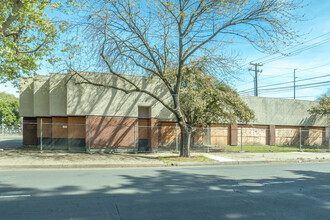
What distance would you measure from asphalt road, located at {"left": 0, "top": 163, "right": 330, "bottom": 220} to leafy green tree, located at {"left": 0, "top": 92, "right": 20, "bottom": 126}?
6639cm

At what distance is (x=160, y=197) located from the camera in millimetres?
6797

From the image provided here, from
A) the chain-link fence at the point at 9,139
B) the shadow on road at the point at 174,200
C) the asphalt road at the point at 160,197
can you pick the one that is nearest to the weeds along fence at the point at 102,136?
the chain-link fence at the point at 9,139

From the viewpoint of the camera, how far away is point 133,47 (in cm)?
1442

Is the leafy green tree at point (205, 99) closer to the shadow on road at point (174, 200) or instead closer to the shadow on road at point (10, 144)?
the shadow on road at point (174, 200)

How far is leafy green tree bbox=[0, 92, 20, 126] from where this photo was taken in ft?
219

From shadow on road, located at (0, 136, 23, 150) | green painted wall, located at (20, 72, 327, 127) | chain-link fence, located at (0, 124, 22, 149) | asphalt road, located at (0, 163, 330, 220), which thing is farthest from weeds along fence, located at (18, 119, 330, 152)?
asphalt road, located at (0, 163, 330, 220)

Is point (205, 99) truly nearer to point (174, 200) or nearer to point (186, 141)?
point (186, 141)

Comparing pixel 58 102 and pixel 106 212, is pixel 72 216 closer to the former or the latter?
pixel 106 212

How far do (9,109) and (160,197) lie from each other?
7341 centimetres

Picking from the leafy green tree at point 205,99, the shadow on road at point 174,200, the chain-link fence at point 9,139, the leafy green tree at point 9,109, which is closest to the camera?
Answer: the shadow on road at point 174,200

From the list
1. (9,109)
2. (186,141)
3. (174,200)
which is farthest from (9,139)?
(9,109)

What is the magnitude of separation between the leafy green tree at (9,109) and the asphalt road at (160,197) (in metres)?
66.4

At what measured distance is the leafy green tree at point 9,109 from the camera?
66.9 meters

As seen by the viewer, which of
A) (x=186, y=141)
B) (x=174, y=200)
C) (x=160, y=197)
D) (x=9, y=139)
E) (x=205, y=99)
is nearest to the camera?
(x=174, y=200)
